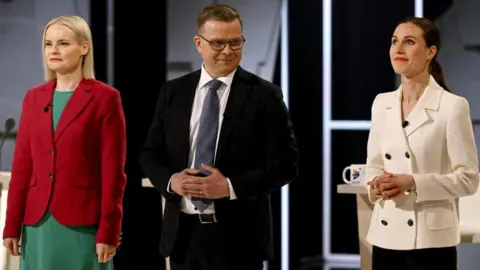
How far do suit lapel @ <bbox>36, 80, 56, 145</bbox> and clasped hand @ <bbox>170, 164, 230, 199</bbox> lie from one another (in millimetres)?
513

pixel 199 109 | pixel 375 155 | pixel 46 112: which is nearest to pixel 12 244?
pixel 46 112

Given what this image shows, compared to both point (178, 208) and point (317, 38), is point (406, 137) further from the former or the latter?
point (317, 38)

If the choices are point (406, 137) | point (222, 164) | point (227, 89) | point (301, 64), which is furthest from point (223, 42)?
point (301, 64)

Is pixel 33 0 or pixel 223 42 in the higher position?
pixel 33 0

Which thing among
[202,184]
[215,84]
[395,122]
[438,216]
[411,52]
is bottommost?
[438,216]

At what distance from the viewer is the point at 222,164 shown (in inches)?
117

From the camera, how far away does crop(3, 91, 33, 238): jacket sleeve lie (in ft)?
10.2

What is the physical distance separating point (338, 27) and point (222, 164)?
271 cm

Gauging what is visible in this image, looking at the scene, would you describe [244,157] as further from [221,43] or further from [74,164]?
[74,164]

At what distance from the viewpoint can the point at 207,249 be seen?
2936 mm

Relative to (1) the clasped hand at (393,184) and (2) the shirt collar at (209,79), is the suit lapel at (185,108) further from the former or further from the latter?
(1) the clasped hand at (393,184)

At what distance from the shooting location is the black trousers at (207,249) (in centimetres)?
294

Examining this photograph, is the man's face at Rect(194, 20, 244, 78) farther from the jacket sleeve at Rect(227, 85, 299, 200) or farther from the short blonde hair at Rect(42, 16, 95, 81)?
the short blonde hair at Rect(42, 16, 95, 81)

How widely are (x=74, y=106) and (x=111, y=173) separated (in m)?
0.28
